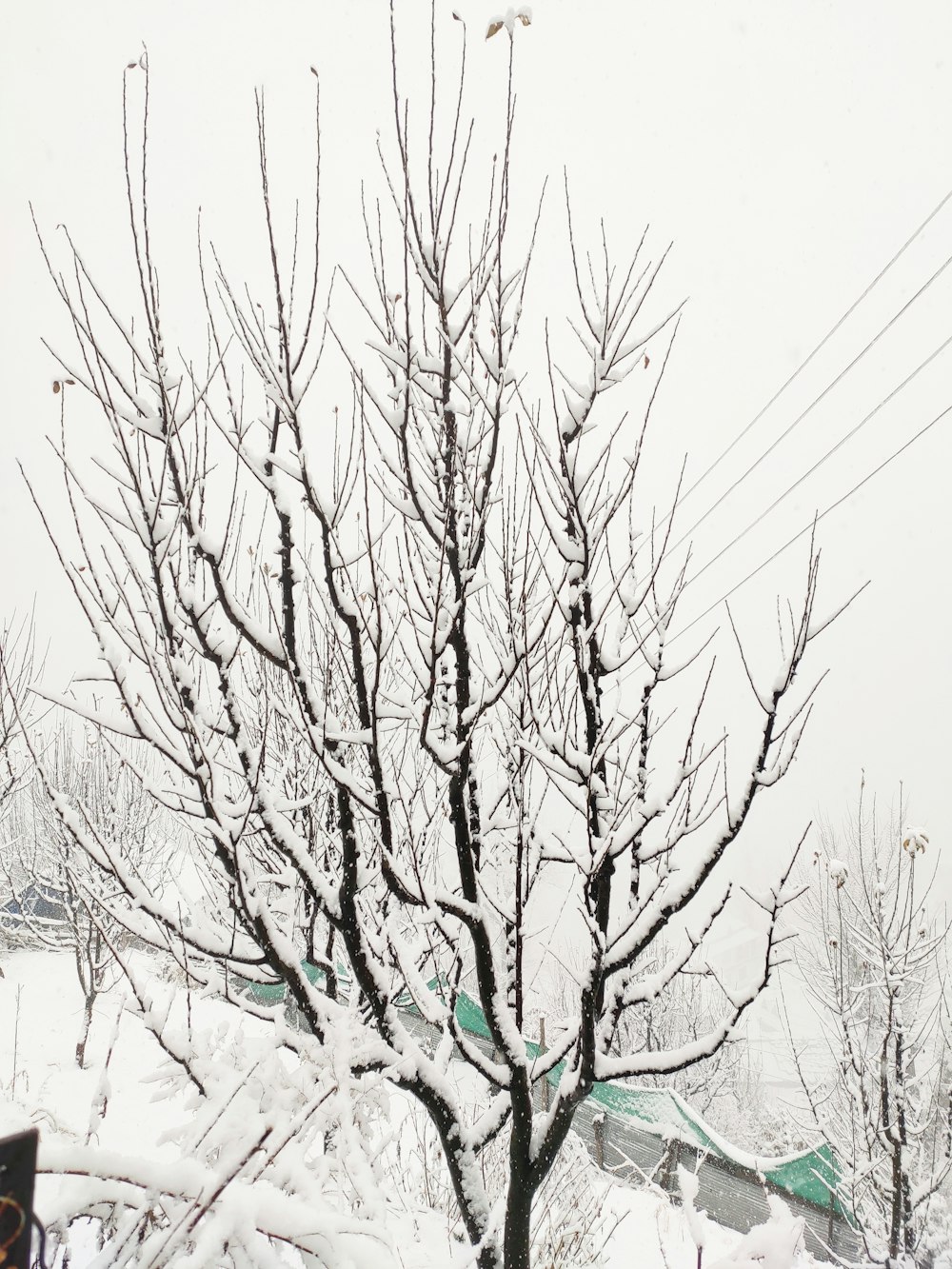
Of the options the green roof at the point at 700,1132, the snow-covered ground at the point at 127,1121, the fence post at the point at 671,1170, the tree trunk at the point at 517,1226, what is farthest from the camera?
the fence post at the point at 671,1170

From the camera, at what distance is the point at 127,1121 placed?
9109 mm

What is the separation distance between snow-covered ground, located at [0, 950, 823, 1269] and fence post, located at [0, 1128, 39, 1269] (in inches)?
9.5

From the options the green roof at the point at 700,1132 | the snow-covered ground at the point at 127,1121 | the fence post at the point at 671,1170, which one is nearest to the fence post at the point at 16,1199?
the snow-covered ground at the point at 127,1121

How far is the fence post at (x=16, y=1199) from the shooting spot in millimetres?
835

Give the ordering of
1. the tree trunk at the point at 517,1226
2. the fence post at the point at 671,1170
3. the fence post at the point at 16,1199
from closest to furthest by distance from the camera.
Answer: the fence post at the point at 16,1199 < the tree trunk at the point at 517,1226 < the fence post at the point at 671,1170

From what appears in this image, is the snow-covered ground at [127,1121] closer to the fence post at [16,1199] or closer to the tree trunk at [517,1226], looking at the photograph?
the fence post at [16,1199]

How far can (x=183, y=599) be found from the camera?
7.76 feet

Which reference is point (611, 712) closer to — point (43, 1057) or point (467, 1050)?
point (467, 1050)

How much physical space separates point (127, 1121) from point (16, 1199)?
→ 433 inches

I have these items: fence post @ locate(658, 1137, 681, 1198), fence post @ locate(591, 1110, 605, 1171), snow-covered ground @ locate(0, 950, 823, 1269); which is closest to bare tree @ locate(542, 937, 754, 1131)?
fence post @ locate(658, 1137, 681, 1198)

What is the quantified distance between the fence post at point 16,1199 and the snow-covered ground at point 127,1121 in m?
0.24

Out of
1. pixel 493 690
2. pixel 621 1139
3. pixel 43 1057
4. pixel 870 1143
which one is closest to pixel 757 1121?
pixel 621 1139

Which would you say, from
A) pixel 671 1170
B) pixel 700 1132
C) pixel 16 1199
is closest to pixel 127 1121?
pixel 700 1132

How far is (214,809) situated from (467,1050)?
1.63 meters
